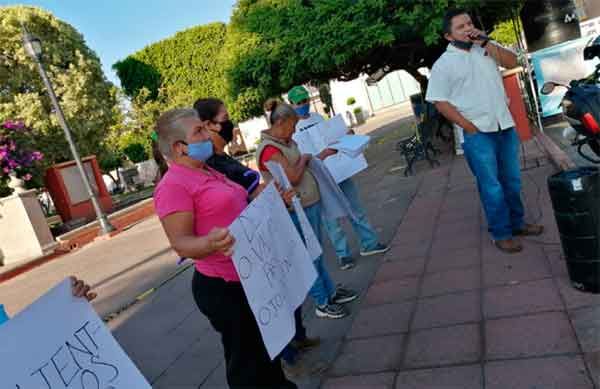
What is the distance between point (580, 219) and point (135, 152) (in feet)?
122

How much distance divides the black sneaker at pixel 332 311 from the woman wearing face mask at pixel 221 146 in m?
1.50

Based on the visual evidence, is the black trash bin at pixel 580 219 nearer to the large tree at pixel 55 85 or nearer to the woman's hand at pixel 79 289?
the woman's hand at pixel 79 289

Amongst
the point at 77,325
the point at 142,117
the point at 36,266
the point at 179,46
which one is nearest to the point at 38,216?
the point at 36,266

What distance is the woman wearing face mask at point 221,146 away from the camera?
290 cm

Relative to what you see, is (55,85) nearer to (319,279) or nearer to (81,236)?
(81,236)

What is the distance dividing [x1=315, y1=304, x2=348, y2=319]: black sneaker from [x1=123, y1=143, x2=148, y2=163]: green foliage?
114 feet

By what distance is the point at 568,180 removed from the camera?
123 inches

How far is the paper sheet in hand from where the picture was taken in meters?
4.49

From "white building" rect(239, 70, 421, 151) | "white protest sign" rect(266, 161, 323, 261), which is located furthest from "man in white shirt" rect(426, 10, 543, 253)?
"white building" rect(239, 70, 421, 151)

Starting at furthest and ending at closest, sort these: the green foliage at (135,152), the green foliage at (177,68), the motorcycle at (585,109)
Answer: the green foliage at (135,152)
the green foliage at (177,68)
the motorcycle at (585,109)

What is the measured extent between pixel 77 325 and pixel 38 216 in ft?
43.4

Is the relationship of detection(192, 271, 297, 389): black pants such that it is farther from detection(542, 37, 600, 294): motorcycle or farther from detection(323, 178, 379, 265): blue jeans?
detection(323, 178, 379, 265): blue jeans

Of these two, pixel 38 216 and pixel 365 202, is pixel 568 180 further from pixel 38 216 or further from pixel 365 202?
pixel 38 216

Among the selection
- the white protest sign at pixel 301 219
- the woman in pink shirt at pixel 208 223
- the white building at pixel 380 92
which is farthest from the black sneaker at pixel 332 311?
the white building at pixel 380 92
